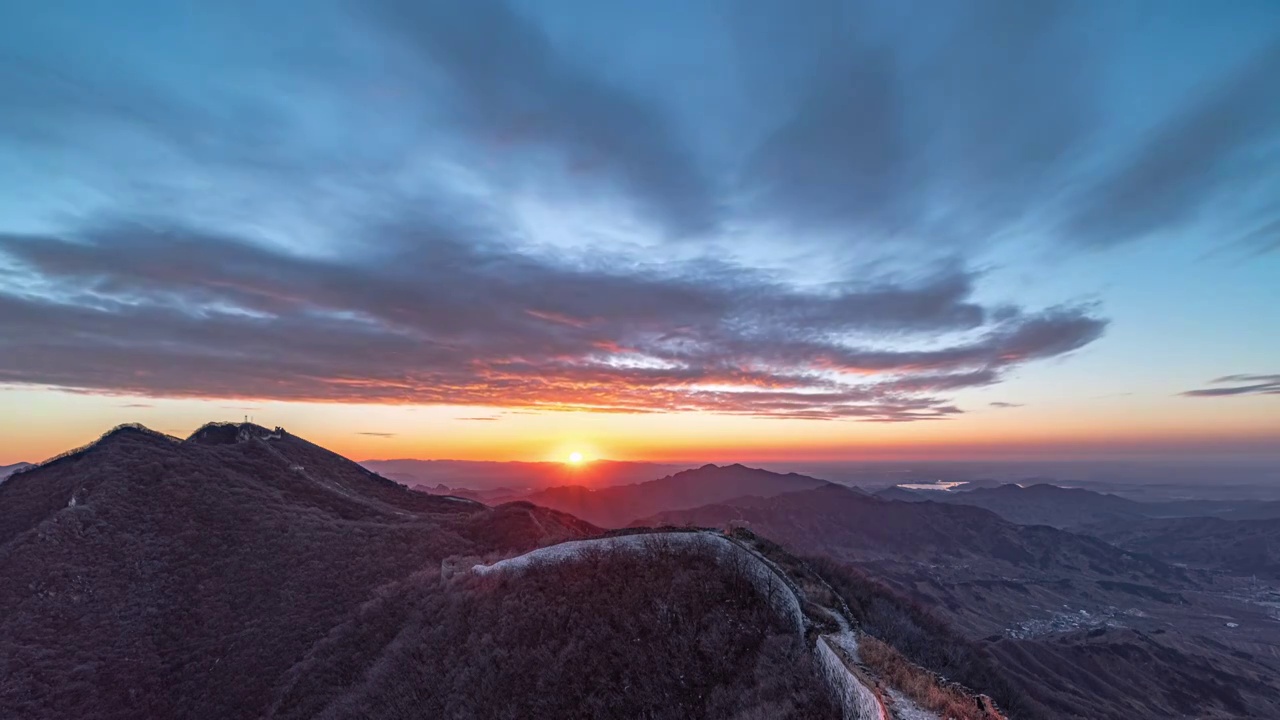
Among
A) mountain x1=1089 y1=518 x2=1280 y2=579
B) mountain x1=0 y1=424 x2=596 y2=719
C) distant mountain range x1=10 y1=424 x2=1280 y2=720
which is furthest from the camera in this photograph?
mountain x1=1089 y1=518 x2=1280 y2=579

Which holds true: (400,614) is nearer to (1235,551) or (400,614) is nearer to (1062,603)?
(1062,603)

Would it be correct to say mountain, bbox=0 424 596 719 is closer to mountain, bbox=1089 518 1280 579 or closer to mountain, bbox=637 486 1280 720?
mountain, bbox=637 486 1280 720

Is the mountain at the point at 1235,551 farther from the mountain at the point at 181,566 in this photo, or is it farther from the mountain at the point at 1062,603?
the mountain at the point at 181,566

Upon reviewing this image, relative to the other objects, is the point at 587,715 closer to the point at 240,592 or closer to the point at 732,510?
the point at 240,592

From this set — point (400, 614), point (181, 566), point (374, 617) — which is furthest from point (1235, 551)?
point (181, 566)

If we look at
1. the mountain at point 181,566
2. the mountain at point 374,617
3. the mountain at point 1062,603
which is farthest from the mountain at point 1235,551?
the mountain at point 181,566

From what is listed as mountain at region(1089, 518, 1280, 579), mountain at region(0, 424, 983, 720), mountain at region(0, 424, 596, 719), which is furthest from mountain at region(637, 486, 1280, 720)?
mountain at region(0, 424, 596, 719)
